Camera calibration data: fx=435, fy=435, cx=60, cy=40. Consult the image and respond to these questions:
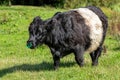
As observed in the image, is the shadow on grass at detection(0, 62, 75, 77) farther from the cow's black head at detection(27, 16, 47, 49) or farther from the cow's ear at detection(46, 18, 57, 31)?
the cow's ear at detection(46, 18, 57, 31)

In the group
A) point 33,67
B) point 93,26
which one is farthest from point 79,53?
point 33,67

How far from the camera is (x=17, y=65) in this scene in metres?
13.1

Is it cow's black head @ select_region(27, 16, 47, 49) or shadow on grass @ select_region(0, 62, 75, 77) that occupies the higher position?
cow's black head @ select_region(27, 16, 47, 49)

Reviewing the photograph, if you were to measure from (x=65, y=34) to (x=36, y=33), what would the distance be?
744 mm

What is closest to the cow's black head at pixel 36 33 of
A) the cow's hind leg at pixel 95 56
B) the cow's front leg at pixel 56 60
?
the cow's front leg at pixel 56 60

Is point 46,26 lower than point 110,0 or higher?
higher

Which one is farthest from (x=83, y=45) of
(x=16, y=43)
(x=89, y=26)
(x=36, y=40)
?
(x=16, y=43)

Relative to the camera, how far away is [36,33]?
10.9 meters

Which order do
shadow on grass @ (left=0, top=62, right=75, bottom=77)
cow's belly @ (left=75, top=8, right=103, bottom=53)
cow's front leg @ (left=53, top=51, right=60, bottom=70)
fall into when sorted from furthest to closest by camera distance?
shadow on grass @ (left=0, top=62, right=75, bottom=77) → cow's belly @ (left=75, top=8, right=103, bottom=53) → cow's front leg @ (left=53, top=51, right=60, bottom=70)

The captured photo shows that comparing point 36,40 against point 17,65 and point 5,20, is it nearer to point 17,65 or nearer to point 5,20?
point 17,65

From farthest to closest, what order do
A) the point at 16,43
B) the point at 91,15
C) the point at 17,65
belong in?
the point at 16,43, the point at 17,65, the point at 91,15

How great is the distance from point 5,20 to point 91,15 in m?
13.7

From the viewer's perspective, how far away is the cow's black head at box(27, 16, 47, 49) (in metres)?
10.8

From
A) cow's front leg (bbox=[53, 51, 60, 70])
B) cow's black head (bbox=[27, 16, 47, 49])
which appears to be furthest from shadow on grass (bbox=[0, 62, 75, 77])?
cow's black head (bbox=[27, 16, 47, 49])
